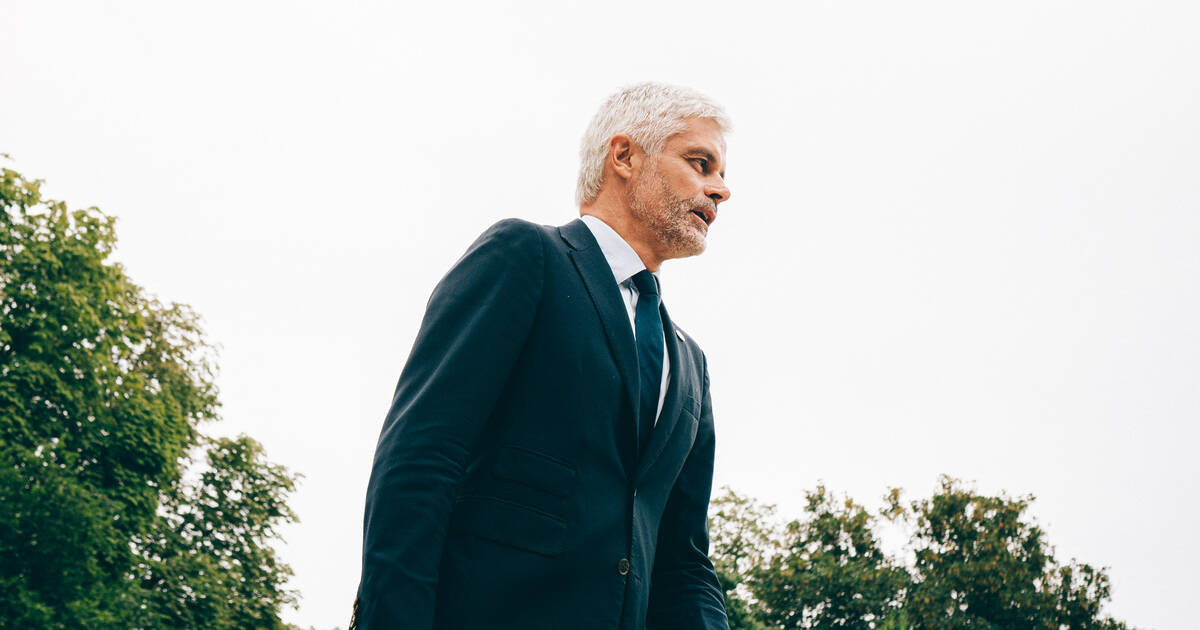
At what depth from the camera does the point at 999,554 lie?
3544 centimetres

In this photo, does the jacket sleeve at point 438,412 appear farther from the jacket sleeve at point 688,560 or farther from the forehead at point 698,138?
the jacket sleeve at point 688,560

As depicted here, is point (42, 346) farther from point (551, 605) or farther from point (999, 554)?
point (999, 554)

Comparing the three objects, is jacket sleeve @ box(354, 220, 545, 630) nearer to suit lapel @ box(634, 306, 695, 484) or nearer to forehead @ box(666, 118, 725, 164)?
suit lapel @ box(634, 306, 695, 484)

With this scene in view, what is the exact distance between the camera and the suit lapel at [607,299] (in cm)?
264

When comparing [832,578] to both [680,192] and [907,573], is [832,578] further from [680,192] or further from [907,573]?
[680,192]

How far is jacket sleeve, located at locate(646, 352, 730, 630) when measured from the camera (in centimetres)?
311

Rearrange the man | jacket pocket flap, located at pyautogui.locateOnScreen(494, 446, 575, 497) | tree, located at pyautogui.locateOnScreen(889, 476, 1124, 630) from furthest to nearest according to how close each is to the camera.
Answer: tree, located at pyautogui.locateOnScreen(889, 476, 1124, 630)
jacket pocket flap, located at pyautogui.locateOnScreen(494, 446, 575, 497)
the man

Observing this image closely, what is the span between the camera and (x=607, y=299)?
108 inches

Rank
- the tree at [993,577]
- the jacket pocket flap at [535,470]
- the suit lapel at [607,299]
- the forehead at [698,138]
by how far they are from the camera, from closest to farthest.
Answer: the jacket pocket flap at [535,470] < the suit lapel at [607,299] < the forehead at [698,138] < the tree at [993,577]

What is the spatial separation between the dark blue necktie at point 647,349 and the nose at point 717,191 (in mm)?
357

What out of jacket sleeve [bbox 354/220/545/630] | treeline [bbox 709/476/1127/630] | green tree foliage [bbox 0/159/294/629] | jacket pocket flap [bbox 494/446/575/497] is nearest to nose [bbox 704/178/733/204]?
jacket sleeve [bbox 354/220/545/630]

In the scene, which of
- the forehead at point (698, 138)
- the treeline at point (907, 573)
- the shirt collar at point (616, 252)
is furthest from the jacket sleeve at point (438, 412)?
the treeline at point (907, 573)

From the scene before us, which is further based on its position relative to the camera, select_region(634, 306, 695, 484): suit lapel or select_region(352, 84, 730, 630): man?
select_region(634, 306, 695, 484): suit lapel

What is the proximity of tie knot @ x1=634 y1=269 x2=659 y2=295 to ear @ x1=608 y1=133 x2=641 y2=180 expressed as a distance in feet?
1.20
